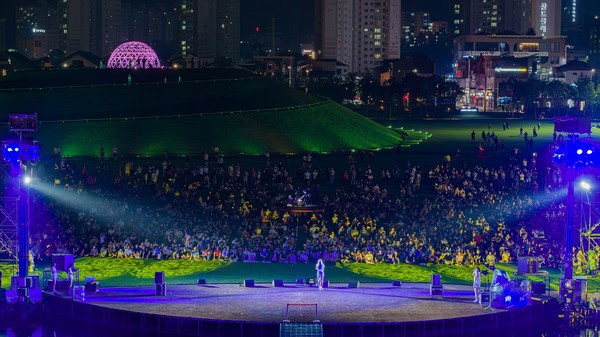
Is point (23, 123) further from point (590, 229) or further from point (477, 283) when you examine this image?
point (590, 229)

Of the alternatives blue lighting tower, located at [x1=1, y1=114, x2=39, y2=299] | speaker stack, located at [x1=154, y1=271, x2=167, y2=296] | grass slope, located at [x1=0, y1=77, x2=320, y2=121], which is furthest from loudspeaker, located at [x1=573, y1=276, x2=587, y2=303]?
grass slope, located at [x1=0, y1=77, x2=320, y2=121]

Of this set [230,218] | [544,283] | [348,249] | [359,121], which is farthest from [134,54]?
[544,283]

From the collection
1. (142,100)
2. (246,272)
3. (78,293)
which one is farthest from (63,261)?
(142,100)

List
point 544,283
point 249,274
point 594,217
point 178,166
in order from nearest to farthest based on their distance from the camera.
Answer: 1. point 544,283
2. point 249,274
3. point 594,217
4. point 178,166

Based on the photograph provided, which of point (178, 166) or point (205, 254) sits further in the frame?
point (178, 166)

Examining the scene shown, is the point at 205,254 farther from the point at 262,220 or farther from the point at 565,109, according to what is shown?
the point at 565,109

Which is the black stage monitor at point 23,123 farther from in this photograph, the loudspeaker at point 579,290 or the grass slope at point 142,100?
the grass slope at point 142,100
